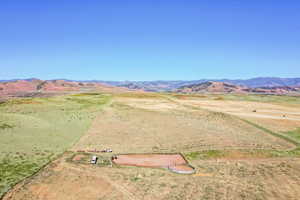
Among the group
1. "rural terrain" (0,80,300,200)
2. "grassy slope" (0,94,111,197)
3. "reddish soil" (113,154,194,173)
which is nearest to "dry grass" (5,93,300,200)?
"rural terrain" (0,80,300,200)

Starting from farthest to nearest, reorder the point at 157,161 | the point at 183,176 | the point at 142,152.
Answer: the point at 142,152 → the point at 157,161 → the point at 183,176

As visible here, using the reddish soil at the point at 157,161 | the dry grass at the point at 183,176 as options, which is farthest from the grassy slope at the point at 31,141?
the reddish soil at the point at 157,161

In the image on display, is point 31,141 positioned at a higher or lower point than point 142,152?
higher

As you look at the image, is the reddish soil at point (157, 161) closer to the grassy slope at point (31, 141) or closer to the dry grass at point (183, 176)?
the dry grass at point (183, 176)

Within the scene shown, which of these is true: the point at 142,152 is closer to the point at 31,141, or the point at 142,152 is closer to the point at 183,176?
the point at 183,176

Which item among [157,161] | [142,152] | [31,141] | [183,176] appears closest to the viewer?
[183,176]

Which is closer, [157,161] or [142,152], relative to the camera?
[157,161]

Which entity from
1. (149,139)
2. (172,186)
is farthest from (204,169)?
(149,139)

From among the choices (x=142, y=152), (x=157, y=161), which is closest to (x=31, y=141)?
(x=142, y=152)
